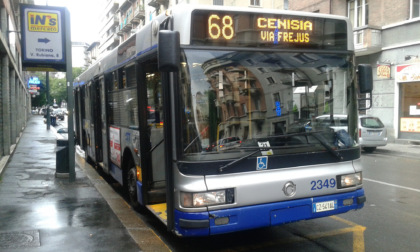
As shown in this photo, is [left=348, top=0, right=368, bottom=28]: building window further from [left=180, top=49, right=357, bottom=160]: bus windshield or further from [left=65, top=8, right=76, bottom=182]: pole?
[left=180, top=49, right=357, bottom=160]: bus windshield

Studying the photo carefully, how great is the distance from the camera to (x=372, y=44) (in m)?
19.4

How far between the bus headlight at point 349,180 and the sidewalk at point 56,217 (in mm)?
2616

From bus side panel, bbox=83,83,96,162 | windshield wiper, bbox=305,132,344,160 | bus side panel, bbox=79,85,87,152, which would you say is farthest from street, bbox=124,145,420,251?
bus side panel, bbox=79,85,87,152

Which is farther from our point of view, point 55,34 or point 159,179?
point 55,34

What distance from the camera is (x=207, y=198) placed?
4113 millimetres

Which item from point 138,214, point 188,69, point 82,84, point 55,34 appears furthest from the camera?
point 82,84

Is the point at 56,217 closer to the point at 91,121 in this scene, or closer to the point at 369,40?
the point at 91,121

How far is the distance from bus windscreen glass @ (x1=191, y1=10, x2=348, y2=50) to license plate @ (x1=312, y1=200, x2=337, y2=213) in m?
1.88

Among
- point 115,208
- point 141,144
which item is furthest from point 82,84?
point 141,144

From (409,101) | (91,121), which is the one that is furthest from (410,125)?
(91,121)

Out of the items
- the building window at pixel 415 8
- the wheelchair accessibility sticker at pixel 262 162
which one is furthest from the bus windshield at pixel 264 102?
the building window at pixel 415 8

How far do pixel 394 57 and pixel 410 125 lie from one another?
3.41 meters

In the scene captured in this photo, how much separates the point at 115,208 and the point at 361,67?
4500 millimetres

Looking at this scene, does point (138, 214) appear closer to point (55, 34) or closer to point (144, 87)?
point (144, 87)
